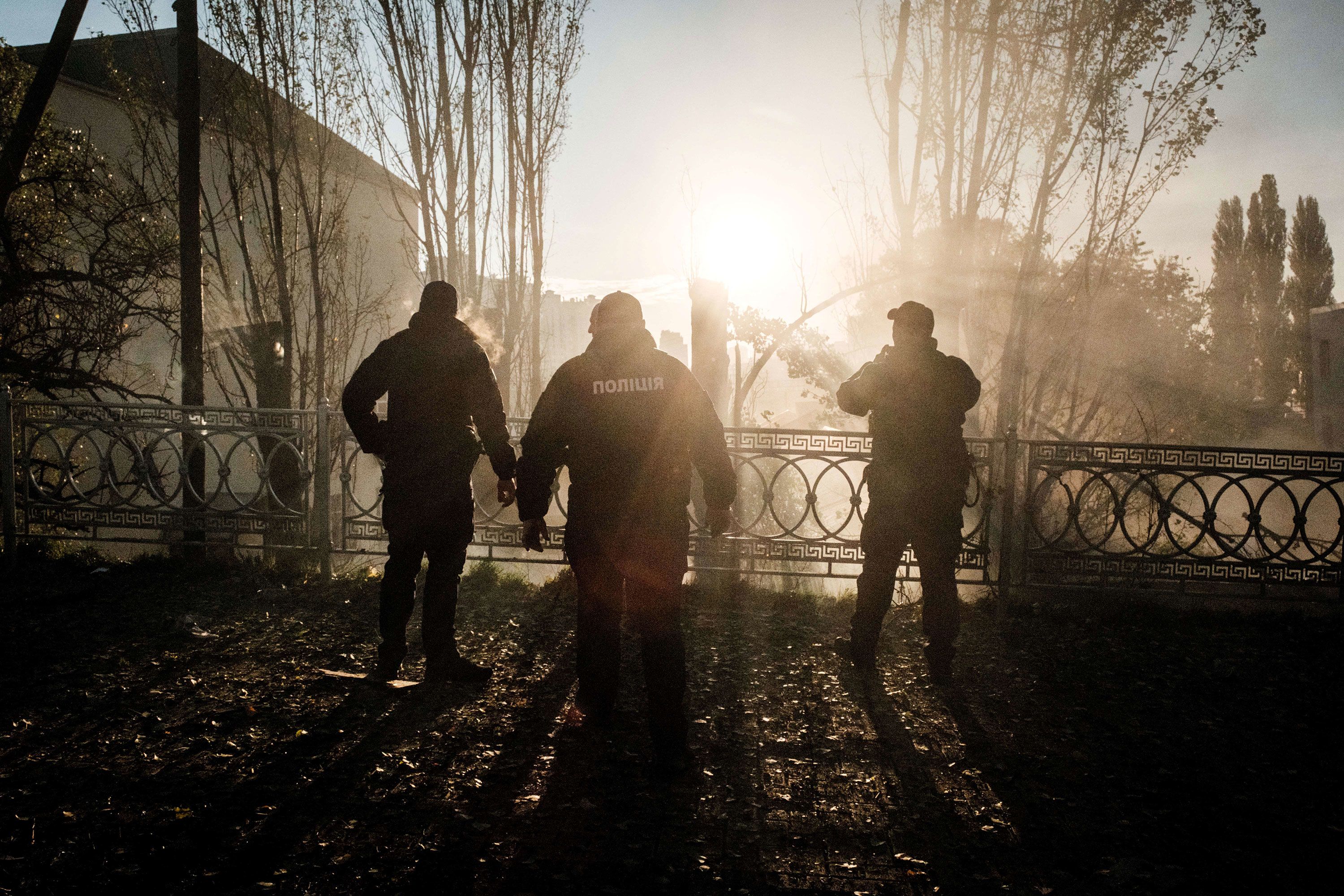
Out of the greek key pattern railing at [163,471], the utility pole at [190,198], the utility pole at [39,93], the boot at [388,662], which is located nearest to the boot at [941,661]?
the boot at [388,662]

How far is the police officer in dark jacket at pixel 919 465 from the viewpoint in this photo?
181 inches

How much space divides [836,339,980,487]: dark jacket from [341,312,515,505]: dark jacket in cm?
184

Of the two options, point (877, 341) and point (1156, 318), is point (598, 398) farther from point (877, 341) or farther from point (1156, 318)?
point (1156, 318)

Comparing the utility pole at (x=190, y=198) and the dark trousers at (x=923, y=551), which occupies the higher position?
the utility pole at (x=190, y=198)

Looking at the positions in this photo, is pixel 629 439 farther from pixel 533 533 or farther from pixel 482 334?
pixel 482 334

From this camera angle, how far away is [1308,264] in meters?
43.1

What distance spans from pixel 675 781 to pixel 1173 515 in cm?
510

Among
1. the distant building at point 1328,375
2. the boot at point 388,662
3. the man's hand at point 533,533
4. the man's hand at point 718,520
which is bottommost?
the boot at point 388,662

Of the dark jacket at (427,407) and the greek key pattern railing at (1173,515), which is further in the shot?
the greek key pattern railing at (1173,515)

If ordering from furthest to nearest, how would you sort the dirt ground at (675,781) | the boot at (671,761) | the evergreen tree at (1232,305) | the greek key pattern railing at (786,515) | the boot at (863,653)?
the evergreen tree at (1232,305) < the greek key pattern railing at (786,515) < the boot at (863,653) < the boot at (671,761) < the dirt ground at (675,781)

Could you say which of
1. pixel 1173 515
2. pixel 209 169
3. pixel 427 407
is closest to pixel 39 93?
pixel 427 407

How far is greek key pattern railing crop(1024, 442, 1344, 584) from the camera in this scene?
6188 millimetres

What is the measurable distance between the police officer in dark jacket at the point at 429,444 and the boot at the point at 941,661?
8.01ft

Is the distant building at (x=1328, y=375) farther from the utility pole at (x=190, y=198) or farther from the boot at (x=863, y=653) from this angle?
the utility pole at (x=190, y=198)
